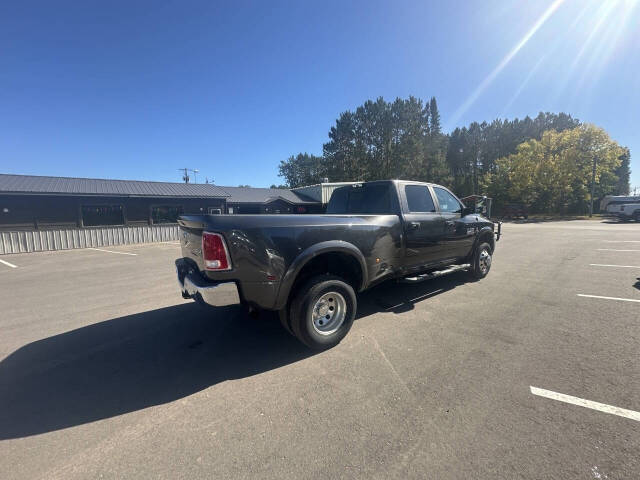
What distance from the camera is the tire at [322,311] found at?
319 centimetres

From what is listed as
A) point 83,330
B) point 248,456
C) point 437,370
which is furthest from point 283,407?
point 83,330

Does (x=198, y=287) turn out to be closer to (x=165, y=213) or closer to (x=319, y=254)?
(x=319, y=254)

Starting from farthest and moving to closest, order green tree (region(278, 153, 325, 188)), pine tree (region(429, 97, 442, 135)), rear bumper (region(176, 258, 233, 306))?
1. green tree (region(278, 153, 325, 188))
2. pine tree (region(429, 97, 442, 135))
3. rear bumper (region(176, 258, 233, 306))

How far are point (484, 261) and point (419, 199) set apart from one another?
107 inches

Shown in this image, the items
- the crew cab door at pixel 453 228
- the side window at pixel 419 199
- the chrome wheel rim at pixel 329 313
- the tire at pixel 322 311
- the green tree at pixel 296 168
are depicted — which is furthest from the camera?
the green tree at pixel 296 168

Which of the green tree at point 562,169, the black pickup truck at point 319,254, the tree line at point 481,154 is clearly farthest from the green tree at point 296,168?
the black pickup truck at point 319,254

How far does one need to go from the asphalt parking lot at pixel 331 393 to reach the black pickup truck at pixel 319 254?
12.5 inches

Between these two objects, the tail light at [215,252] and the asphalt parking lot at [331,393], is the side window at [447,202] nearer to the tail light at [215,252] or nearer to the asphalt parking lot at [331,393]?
the asphalt parking lot at [331,393]

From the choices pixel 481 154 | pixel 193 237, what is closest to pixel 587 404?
pixel 193 237

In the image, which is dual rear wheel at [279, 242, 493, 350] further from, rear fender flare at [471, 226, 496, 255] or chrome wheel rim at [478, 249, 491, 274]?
chrome wheel rim at [478, 249, 491, 274]

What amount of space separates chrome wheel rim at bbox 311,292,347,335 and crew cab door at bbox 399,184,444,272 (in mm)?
1464

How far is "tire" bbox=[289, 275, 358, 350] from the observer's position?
3.19 metres

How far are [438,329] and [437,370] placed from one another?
40.9 inches

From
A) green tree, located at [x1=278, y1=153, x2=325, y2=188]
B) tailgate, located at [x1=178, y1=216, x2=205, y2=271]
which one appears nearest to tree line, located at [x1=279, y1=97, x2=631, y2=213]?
green tree, located at [x1=278, y1=153, x2=325, y2=188]
